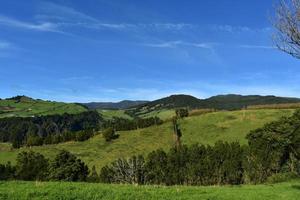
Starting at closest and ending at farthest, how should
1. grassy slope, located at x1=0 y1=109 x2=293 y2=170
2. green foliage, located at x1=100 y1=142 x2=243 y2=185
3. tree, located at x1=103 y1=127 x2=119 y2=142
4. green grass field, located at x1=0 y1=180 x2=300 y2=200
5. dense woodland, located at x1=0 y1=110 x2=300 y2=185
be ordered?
green grass field, located at x1=0 y1=180 x2=300 y2=200 → dense woodland, located at x1=0 y1=110 x2=300 y2=185 → green foliage, located at x1=100 y1=142 x2=243 y2=185 → grassy slope, located at x1=0 y1=109 x2=293 y2=170 → tree, located at x1=103 y1=127 x2=119 y2=142

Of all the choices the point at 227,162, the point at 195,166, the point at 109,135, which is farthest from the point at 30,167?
the point at 109,135

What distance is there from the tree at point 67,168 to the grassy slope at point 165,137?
46993 mm

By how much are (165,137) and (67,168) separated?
76.8 m

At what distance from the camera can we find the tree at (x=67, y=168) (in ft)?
318

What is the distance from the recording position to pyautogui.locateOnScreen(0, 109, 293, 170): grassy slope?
16038 cm

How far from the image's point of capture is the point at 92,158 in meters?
158

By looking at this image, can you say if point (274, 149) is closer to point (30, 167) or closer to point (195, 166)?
point (195, 166)

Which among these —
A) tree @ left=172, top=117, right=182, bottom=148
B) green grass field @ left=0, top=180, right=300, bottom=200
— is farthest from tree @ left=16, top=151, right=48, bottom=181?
green grass field @ left=0, top=180, right=300, bottom=200

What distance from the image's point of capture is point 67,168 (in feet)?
326

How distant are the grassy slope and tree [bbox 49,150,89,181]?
154ft

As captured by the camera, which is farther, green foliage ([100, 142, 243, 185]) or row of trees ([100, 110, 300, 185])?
green foliage ([100, 142, 243, 185])

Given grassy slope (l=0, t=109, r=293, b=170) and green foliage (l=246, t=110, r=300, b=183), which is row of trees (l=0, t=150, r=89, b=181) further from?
grassy slope (l=0, t=109, r=293, b=170)

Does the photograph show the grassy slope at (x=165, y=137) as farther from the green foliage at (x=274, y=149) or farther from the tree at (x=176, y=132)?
the green foliage at (x=274, y=149)

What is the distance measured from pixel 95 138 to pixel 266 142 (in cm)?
9501
